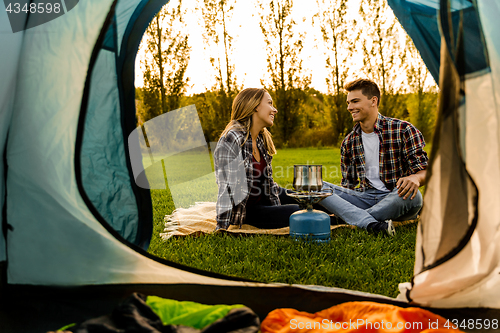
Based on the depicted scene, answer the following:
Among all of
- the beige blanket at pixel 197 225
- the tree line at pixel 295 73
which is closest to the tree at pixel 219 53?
the tree line at pixel 295 73

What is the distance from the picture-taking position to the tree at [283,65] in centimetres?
1122

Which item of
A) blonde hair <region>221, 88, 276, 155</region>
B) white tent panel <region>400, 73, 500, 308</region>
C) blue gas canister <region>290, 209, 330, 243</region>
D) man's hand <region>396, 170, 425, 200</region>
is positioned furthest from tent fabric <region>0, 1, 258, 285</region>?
man's hand <region>396, 170, 425, 200</region>

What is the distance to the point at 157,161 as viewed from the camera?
25.5ft

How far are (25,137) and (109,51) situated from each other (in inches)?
20.5

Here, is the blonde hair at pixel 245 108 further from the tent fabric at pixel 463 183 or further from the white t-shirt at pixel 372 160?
the tent fabric at pixel 463 183

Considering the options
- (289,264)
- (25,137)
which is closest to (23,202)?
(25,137)

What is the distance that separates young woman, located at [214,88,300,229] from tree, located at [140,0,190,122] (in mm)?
8078

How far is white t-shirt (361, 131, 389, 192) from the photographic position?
291 centimetres

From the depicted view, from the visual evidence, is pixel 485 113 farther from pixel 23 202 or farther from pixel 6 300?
pixel 6 300

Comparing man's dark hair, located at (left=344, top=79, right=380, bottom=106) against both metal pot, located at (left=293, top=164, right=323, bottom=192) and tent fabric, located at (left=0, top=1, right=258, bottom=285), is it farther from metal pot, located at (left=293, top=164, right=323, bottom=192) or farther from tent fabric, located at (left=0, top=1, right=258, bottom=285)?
tent fabric, located at (left=0, top=1, right=258, bottom=285)

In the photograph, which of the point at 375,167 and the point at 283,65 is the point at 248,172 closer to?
the point at 375,167

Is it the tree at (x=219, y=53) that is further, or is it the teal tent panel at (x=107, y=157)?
the tree at (x=219, y=53)

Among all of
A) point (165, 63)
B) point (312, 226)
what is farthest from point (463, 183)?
point (165, 63)

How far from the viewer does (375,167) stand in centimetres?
293
